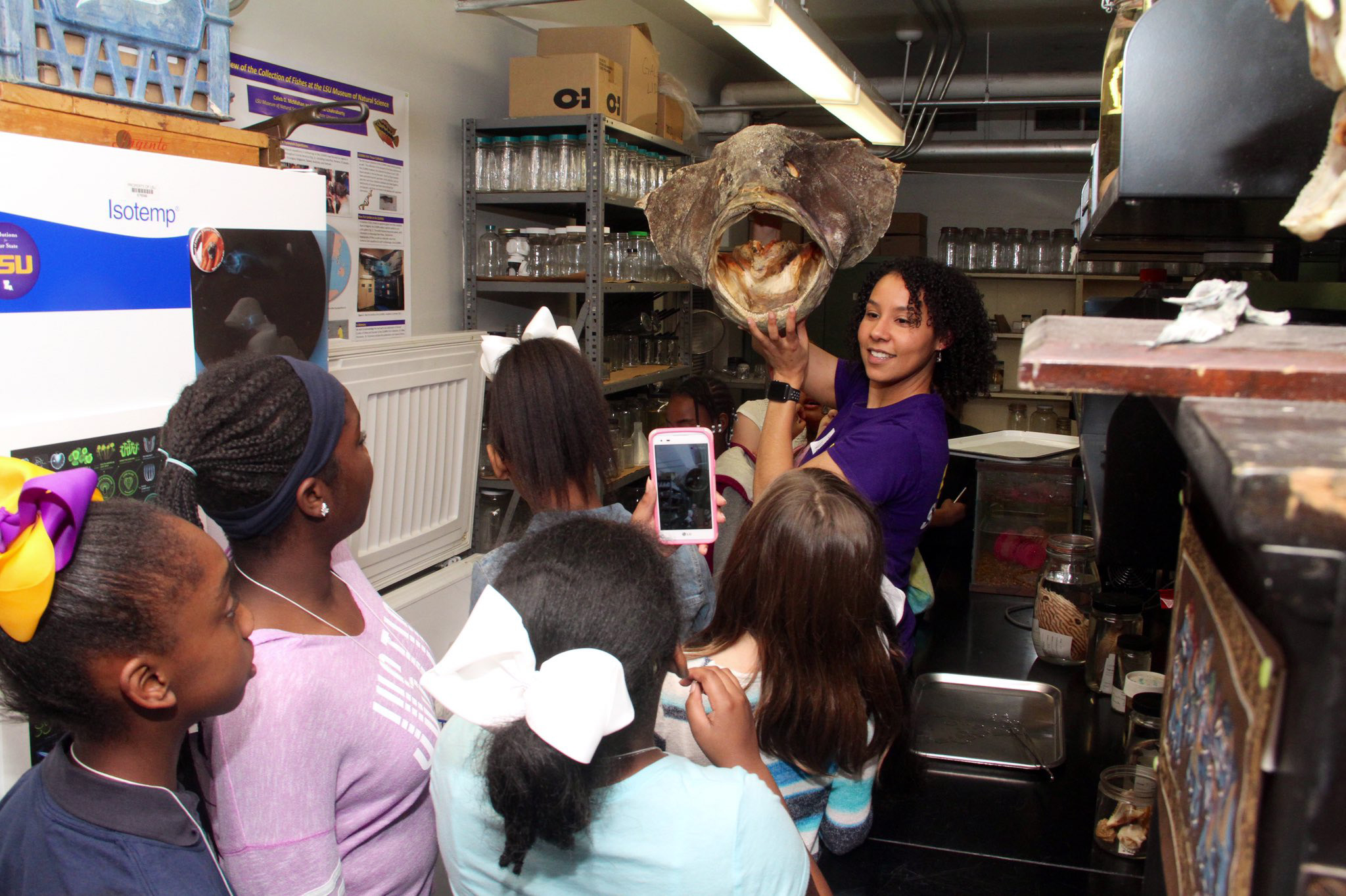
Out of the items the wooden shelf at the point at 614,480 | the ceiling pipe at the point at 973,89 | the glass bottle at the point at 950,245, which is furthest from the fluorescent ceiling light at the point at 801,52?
the glass bottle at the point at 950,245

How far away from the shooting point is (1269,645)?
0.40m

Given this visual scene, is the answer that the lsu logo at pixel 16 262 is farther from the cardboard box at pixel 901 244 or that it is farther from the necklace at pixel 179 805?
the cardboard box at pixel 901 244

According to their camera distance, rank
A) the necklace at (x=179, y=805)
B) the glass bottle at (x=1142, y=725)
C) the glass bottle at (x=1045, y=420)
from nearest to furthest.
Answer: the necklace at (x=179, y=805) → the glass bottle at (x=1142, y=725) → the glass bottle at (x=1045, y=420)

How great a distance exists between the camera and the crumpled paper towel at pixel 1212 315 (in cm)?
54

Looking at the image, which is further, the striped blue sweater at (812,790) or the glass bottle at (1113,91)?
the striped blue sweater at (812,790)

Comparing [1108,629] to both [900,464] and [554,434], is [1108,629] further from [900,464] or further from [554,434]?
[554,434]

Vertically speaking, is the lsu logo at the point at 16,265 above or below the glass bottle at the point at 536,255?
below

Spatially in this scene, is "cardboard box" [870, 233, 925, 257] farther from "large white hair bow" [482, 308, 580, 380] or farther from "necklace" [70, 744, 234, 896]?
"necklace" [70, 744, 234, 896]

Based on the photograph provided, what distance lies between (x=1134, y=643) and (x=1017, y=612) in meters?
0.71

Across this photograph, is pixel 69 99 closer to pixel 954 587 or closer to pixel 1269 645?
pixel 1269 645

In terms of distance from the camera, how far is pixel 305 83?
2.76m

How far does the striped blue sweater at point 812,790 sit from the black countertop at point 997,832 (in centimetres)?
A: 6

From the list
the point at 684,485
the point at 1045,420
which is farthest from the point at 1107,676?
the point at 1045,420

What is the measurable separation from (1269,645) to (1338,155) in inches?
12.3
